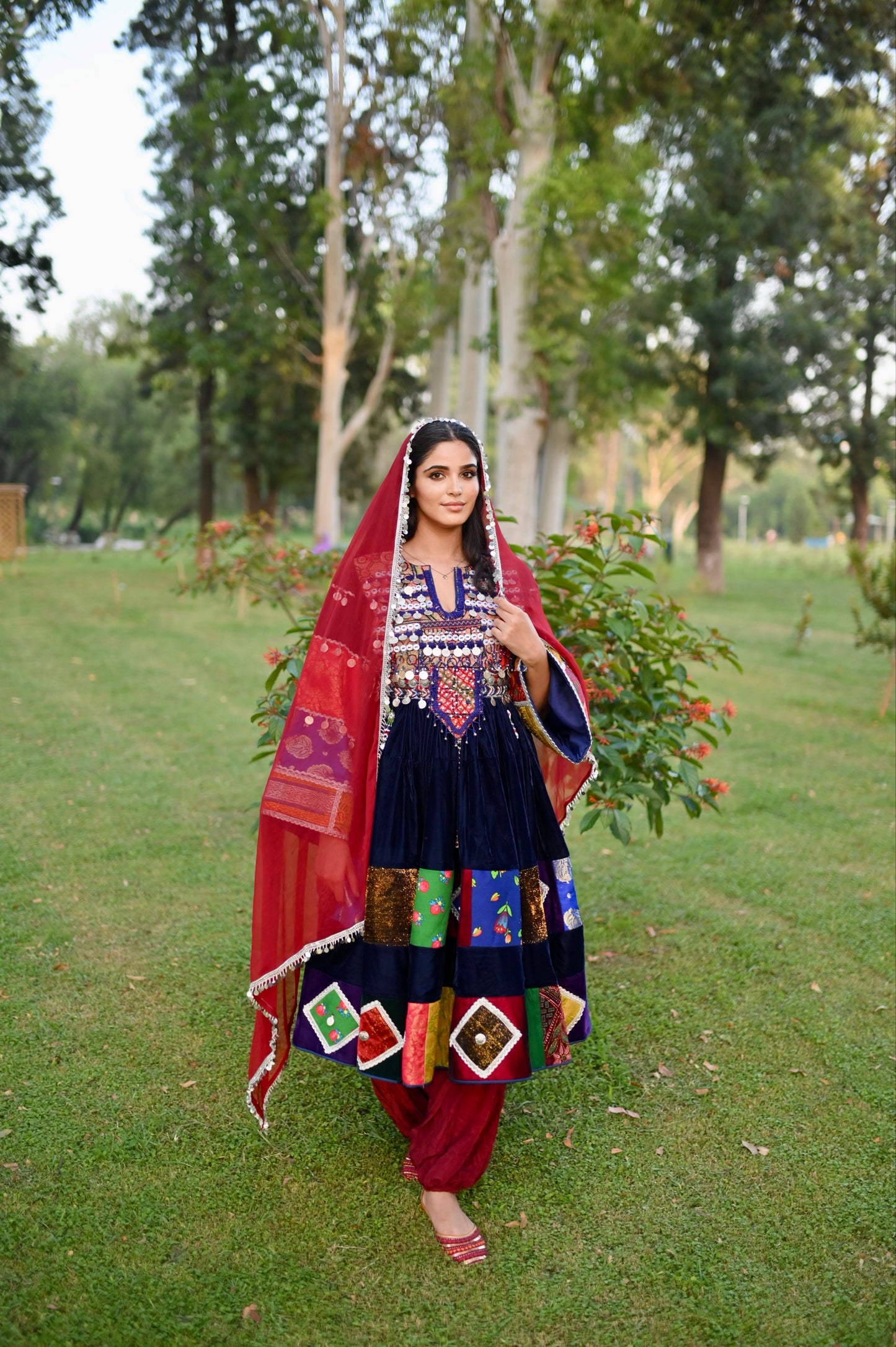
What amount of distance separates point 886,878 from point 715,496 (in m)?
14.1

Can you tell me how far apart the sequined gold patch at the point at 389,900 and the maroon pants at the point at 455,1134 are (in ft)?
1.28

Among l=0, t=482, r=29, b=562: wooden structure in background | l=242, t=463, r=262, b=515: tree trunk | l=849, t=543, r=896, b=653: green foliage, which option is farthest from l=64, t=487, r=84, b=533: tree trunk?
l=849, t=543, r=896, b=653: green foliage

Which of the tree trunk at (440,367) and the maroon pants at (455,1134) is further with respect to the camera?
the tree trunk at (440,367)

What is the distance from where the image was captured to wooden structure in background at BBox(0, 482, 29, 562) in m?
17.8

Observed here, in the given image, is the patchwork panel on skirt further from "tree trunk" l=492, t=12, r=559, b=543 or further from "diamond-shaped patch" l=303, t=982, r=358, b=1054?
"tree trunk" l=492, t=12, r=559, b=543

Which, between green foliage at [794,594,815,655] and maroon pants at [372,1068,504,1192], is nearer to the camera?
maroon pants at [372,1068,504,1192]

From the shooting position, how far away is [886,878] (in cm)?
520

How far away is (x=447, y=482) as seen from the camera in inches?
100

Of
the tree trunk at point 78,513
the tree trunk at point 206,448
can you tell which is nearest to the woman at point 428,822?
the tree trunk at point 206,448

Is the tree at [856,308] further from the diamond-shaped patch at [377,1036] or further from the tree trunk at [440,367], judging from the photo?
the diamond-shaped patch at [377,1036]

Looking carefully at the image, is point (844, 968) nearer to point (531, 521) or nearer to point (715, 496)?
point (531, 521)

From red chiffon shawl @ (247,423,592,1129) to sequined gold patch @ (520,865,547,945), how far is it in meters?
0.39

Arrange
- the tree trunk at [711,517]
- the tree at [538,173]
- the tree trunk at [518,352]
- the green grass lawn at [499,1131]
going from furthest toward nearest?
1. the tree trunk at [711,517]
2. the tree trunk at [518,352]
3. the tree at [538,173]
4. the green grass lawn at [499,1131]

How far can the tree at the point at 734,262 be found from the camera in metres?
15.4
